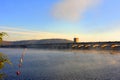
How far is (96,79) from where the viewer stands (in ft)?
204

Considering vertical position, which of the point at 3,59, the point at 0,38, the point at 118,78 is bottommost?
the point at 118,78

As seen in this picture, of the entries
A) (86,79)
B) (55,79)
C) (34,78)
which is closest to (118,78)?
(86,79)

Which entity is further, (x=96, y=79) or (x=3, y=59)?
(x=96, y=79)

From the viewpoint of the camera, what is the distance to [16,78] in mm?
61812

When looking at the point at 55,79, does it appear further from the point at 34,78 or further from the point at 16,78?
the point at 16,78

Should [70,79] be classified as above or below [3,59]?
below

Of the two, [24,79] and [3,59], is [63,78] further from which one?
[3,59]

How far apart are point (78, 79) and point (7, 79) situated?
20.1 metres

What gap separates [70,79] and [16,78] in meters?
15.6

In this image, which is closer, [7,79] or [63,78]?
[7,79]

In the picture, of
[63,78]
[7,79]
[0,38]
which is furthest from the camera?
[63,78]

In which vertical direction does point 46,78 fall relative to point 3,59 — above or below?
below

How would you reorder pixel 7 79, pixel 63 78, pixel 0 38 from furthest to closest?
pixel 63 78
pixel 7 79
pixel 0 38

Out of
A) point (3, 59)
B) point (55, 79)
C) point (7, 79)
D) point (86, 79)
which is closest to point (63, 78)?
point (55, 79)
